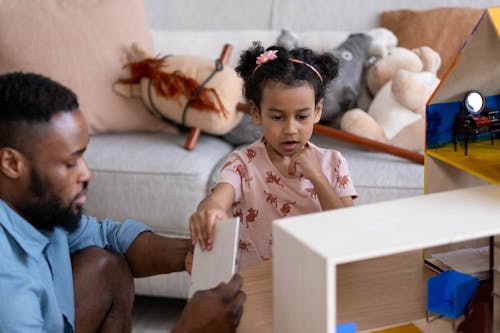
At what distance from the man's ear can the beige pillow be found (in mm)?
1275

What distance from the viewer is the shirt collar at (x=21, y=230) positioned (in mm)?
1168

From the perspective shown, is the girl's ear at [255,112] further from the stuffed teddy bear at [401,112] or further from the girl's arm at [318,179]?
the stuffed teddy bear at [401,112]

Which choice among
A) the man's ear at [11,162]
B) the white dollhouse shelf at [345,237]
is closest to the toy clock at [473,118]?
the white dollhouse shelf at [345,237]

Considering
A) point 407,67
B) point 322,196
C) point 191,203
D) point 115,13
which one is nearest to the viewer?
point 322,196

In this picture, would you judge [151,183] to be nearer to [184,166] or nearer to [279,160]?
[184,166]

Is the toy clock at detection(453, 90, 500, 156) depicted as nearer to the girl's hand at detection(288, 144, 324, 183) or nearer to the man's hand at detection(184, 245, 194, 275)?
the girl's hand at detection(288, 144, 324, 183)

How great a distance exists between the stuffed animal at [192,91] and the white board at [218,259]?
46.0 inches

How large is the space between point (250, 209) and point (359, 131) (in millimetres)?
833

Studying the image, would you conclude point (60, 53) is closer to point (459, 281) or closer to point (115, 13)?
point (115, 13)

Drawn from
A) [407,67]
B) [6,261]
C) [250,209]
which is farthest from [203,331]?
[407,67]

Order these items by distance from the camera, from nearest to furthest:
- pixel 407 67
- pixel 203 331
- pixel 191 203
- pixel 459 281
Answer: pixel 203 331 < pixel 459 281 < pixel 191 203 < pixel 407 67

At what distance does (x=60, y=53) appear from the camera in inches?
94.9

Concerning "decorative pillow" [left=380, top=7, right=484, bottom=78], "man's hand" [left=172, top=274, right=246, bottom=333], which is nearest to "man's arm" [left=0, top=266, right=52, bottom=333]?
"man's hand" [left=172, top=274, right=246, bottom=333]

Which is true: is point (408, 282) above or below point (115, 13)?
below
